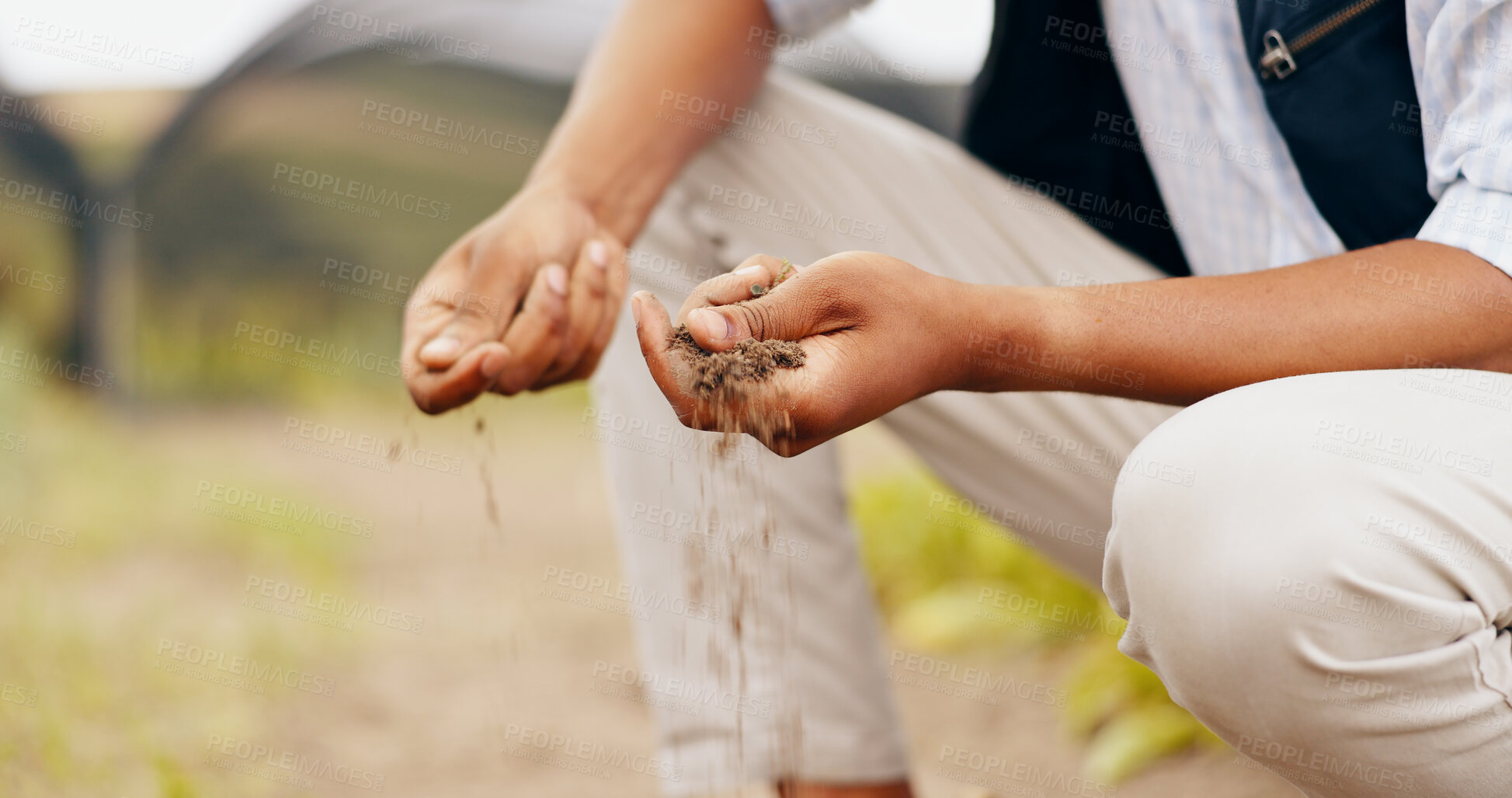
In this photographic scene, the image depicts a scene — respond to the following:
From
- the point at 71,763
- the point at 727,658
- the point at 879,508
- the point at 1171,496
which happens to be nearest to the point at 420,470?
the point at 879,508

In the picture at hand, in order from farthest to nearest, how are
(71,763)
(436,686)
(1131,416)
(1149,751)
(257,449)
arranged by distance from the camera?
1. (257,449)
2. (436,686)
3. (1149,751)
4. (71,763)
5. (1131,416)

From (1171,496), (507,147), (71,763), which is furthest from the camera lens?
(507,147)

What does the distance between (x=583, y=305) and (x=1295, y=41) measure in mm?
1082

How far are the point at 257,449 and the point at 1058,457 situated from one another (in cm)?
357

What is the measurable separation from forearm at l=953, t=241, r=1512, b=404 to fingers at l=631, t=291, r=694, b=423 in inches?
13.4

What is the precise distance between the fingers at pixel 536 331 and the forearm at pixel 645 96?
0.22m

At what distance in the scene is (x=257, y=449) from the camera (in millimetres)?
4293

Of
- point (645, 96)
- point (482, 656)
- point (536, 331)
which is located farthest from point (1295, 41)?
point (482, 656)

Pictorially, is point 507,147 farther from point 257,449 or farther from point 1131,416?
point 1131,416

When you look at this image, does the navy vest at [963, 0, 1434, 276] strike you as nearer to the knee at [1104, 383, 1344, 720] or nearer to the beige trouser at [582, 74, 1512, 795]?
the beige trouser at [582, 74, 1512, 795]

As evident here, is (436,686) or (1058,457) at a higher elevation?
(1058,457)

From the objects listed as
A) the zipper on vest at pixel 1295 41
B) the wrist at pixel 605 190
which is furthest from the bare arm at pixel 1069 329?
the wrist at pixel 605 190

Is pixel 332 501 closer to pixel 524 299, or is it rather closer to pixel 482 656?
pixel 482 656

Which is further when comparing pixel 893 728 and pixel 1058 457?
pixel 893 728
